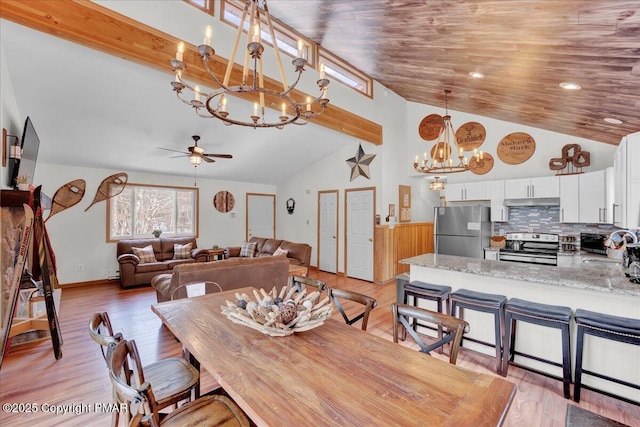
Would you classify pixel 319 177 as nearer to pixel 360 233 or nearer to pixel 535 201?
pixel 360 233

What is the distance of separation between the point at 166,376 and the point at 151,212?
5.87m

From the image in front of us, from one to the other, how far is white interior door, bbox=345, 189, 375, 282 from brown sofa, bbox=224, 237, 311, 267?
955 mm

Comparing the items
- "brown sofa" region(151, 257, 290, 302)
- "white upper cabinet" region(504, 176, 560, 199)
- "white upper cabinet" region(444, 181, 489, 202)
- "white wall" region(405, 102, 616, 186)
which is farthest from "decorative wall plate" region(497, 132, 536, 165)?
"brown sofa" region(151, 257, 290, 302)

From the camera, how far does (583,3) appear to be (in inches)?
69.7

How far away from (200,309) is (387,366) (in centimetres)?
134

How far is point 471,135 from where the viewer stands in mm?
5695

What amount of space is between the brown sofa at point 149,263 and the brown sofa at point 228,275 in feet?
6.02

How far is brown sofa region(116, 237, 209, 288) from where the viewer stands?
540cm

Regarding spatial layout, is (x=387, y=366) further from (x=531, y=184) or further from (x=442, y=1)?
(x=531, y=184)

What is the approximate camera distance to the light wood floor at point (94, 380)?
79.1 inches

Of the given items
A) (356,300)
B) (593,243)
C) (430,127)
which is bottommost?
(356,300)

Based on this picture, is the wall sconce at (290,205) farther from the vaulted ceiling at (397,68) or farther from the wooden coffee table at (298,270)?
the vaulted ceiling at (397,68)

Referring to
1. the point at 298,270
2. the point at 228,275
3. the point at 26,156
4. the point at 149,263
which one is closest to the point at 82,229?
the point at 149,263

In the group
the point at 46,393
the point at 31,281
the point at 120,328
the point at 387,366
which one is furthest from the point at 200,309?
the point at 31,281
